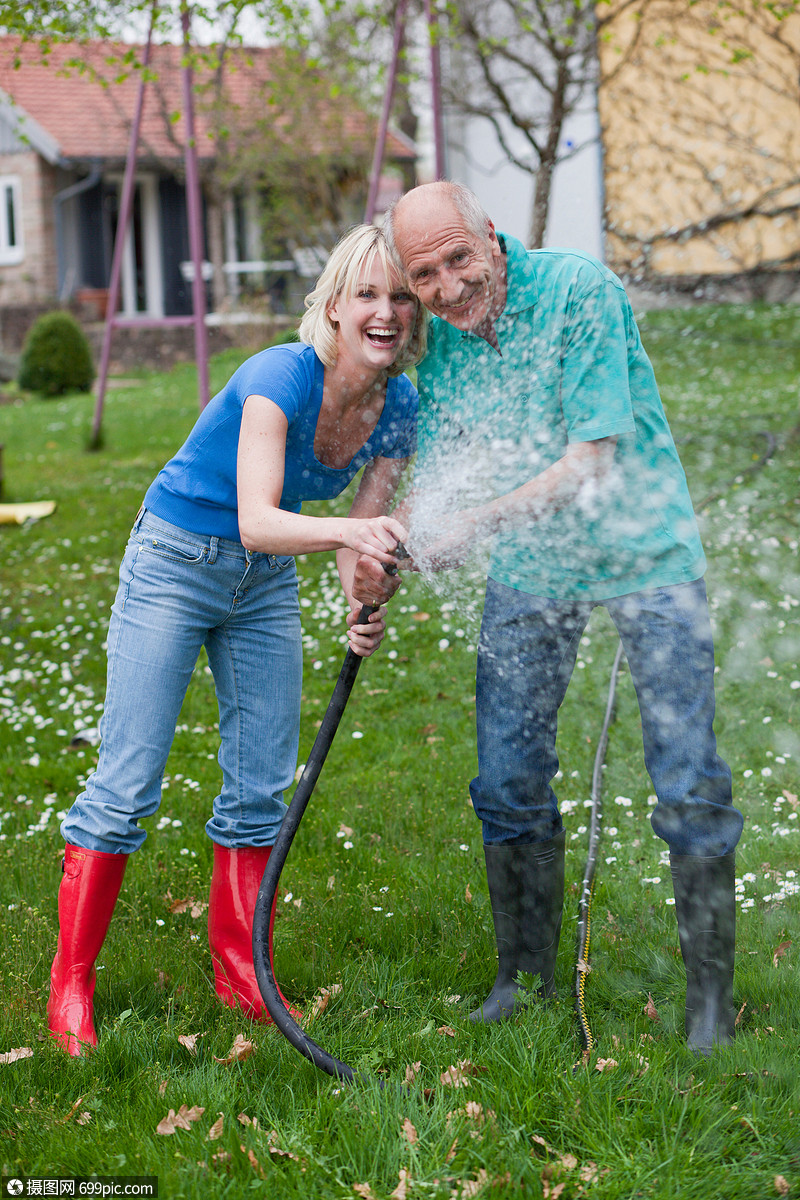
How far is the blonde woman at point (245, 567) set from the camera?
102 inches

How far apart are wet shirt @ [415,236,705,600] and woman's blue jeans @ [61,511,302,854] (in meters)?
0.64

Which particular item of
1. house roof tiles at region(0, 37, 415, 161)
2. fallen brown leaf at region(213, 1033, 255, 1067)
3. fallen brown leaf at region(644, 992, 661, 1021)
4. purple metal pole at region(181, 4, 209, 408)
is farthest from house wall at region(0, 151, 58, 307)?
fallen brown leaf at region(644, 992, 661, 1021)

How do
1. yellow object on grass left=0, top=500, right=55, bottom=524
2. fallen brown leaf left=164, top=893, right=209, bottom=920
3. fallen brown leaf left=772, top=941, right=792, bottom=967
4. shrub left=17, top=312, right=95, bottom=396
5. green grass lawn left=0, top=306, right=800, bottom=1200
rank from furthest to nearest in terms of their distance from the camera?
shrub left=17, top=312, right=95, bottom=396, yellow object on grass left=0, top=500, right=55, bottom=524, fallen brown leaf left=164, top=893, right=209, bottom=920, fallen brown leaf left=772, top=941, right=792, bottom=967, green grass lawn left=0, top=306, right=800, bottom=1200

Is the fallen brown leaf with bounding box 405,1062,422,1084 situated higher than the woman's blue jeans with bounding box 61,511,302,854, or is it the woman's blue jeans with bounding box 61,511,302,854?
the woman's blue jeans with bounding box 61,511,302,854

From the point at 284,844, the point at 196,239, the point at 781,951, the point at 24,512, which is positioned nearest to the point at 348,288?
the point at 284,844

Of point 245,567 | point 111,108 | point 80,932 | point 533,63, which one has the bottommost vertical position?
point 80,932

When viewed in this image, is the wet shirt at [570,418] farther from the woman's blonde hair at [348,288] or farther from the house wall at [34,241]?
the house wall at [34,241]

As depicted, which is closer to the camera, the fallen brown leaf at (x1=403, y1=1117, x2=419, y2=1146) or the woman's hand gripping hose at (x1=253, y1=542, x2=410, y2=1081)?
the fallen brown leaf at (x1=403, y1=1117, x2=419, y2=1146)

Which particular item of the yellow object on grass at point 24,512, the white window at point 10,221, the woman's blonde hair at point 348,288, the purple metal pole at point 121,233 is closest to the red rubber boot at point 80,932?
the woman's blonde hair at point 348,288

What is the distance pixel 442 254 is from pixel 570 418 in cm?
47

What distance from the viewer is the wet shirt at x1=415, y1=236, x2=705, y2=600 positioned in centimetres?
257

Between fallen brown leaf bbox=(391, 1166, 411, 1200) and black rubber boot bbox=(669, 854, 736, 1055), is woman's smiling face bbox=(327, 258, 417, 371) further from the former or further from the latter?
fallen brown leaf bbox=(391, 1166, 411, 1200)

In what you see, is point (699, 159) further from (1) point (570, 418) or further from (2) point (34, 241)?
(2) point (34, 241)

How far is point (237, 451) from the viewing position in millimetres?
2732
